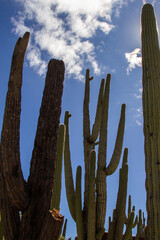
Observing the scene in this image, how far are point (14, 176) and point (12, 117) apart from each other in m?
0.57

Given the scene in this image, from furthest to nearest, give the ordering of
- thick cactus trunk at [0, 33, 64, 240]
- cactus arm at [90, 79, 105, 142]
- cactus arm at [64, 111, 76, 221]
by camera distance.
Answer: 1. cactus arm at [90, 79, 105, 142]
2. cactus arm at [64, 111, 76, 221]
3. thick cactus trunk at [0, 33, 64, 240]

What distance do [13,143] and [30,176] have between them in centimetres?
38

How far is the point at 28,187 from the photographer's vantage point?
253cm

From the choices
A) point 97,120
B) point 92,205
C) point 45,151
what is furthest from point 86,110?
point 45,151

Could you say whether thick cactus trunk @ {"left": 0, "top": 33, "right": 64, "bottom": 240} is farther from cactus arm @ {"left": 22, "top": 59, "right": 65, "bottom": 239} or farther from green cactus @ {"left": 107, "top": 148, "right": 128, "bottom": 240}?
green cactus @ {"left": 107, "top": 148, "right": 128, "bottom": 240}

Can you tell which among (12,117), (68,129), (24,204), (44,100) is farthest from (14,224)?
(68,129)

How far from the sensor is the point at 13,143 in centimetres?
249

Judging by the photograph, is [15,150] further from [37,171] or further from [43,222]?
[43,222]

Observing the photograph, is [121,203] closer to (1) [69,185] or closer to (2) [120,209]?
(2) [120,209]

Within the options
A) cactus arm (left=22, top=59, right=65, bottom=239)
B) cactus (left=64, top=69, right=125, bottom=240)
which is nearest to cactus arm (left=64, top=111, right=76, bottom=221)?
cactus (left=64, top=69, right=125, bottom=240)

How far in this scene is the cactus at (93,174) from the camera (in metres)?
5.26

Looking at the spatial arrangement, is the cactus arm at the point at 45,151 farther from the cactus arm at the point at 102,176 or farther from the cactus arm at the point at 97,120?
the cactus arm at the point at 97,120

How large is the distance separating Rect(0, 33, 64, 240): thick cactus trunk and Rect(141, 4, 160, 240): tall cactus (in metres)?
2.07

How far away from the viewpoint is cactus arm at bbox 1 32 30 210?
2.40 metres
